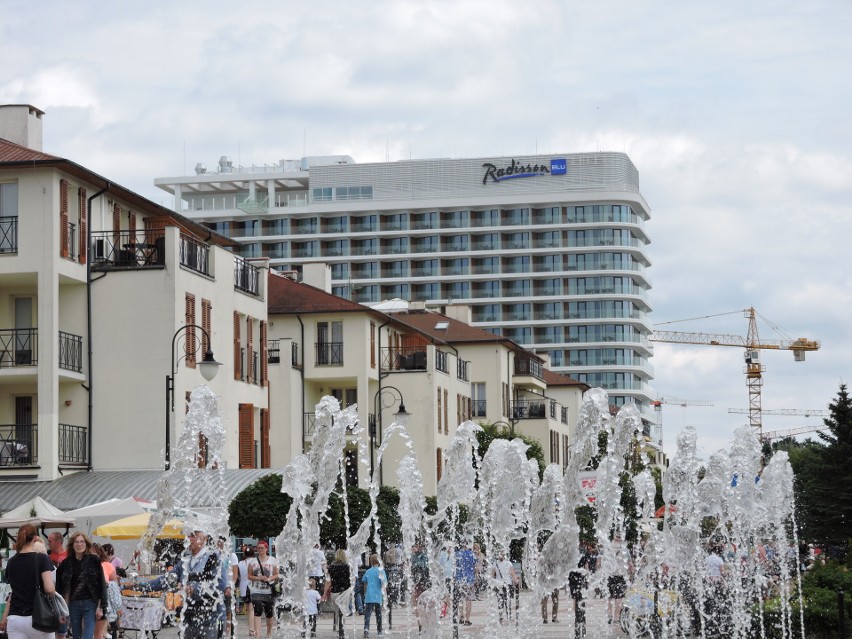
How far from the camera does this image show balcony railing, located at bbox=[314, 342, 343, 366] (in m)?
60.2

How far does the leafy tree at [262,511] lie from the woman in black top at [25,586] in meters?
19.7

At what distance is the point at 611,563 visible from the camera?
29125 millimetres

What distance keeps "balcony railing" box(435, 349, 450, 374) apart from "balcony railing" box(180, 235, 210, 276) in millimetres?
23412

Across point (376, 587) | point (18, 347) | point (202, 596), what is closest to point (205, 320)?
point (18, 347)

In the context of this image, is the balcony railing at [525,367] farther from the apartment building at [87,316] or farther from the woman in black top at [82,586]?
the woman in black top at [82,586]

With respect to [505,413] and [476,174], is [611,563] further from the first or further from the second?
[476,174]

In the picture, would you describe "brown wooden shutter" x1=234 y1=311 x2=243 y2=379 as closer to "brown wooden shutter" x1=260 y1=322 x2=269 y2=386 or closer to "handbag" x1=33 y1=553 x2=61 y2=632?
"brown wooden shutter" x1=260 y1=322 x2=269 y2=386

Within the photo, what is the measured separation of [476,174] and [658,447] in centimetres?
4269

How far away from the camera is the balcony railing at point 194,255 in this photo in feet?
139

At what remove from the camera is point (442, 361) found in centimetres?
6875

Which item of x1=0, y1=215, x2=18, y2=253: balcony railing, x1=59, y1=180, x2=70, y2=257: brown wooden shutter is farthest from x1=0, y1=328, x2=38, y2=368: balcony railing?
x1=59, y1=180, x2=70, y2=257: brown wooden shutter

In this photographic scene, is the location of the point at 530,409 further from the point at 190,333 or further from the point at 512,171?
the point at 512,171

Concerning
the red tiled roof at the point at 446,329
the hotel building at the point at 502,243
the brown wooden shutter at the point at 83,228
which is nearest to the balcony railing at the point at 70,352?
the brown wooden shutter at the point at 83,228

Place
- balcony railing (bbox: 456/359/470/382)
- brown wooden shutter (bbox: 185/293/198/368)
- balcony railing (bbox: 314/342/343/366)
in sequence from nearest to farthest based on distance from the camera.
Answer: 1. brown wooden shutter (bbox: 185/293/198/368)
2. balcony railing (bbox: 314/342/343/366)
3. balcony railing (bbox: 456/359/470/382)
